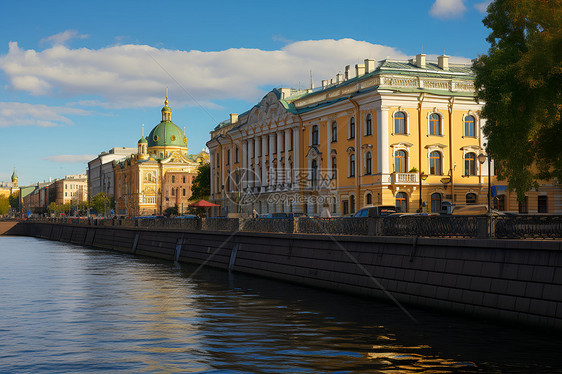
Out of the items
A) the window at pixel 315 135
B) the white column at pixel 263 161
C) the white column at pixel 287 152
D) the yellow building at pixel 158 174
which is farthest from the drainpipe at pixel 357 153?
the yellow building at pixel 158 174

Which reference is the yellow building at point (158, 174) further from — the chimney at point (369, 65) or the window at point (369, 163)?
the window at point (369, 163)

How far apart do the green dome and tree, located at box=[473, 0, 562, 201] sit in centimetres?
14012

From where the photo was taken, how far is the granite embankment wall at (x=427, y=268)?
1647cm

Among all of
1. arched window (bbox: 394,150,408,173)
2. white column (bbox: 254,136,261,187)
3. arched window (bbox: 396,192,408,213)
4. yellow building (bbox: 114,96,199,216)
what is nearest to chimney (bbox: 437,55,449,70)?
arched window (bbox: 394,150,408,173)

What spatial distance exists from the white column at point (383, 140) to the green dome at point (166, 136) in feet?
387

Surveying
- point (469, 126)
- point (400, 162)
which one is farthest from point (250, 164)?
point (469, 126)

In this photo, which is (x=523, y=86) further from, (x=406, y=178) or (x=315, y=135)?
(x=315, y=135)

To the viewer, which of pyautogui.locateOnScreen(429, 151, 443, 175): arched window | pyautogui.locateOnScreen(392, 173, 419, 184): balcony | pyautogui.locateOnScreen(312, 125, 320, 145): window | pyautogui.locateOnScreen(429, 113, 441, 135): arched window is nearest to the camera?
pyautogui.locateOnScreen(392, 173, 419, 184): balcony

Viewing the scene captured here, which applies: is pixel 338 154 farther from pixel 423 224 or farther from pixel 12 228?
pixel 12 228

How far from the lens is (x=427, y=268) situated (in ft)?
67.3

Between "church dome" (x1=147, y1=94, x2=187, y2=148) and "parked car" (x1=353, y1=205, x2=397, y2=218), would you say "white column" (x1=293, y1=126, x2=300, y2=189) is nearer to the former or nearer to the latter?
"parked car" (x1=353, y1=205, x2=397, y2=218)

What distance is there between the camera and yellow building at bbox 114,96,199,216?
15662 centimetres

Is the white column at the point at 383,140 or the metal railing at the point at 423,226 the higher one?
the white column at the point at 383,140

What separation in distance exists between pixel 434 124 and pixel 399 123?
3.03m
